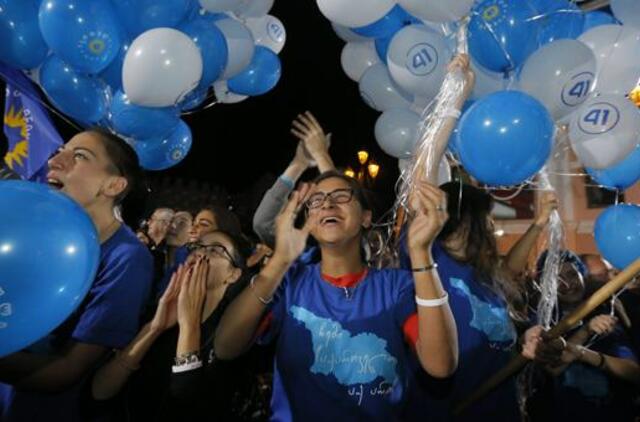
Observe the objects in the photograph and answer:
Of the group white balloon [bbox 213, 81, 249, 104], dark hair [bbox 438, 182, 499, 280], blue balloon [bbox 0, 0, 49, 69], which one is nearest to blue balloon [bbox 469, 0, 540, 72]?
dark hair [bbox 438, 182, 499, 280]

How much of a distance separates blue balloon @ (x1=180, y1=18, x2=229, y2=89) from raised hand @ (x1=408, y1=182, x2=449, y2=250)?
1653mm

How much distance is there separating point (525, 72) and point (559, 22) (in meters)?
0.36

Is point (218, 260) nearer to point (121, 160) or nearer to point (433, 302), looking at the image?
point (121, 160)

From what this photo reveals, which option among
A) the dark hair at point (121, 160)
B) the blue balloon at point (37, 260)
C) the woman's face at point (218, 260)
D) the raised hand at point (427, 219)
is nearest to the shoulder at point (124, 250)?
the dark hair at point (121, 160)

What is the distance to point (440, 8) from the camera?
2254mm

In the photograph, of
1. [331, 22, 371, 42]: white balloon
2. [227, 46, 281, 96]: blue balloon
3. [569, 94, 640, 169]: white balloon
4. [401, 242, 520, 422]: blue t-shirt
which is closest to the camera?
[401, 242, 520, 422]: blue t-shirt

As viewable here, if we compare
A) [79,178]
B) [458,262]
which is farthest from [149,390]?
[458,262]

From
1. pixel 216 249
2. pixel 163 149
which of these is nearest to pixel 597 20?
pixel 216 249

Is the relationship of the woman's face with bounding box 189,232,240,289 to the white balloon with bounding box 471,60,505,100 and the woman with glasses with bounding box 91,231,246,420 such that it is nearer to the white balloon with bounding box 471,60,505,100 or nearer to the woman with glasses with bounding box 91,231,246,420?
the woman with glasses with bounding box 91,231,246,420

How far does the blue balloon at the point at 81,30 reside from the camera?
7.65ft

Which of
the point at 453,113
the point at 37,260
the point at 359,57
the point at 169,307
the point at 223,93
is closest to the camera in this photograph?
the point at 37,260

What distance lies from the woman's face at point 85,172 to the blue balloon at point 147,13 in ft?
3.12

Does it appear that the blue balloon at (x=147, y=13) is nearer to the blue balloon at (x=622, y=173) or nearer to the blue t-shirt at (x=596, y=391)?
the blue balloon at (x=622, y=173)

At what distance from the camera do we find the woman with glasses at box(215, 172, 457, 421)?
152 cm
